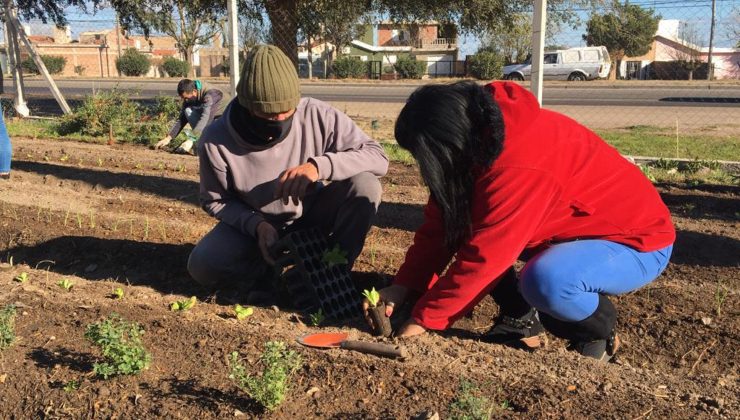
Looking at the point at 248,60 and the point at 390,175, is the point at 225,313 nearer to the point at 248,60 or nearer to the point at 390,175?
the point at 248,60

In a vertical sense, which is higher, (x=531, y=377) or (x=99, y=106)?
(x=99, y=106)

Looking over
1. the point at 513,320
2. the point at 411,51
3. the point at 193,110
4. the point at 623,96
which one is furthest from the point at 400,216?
the point at 411,51

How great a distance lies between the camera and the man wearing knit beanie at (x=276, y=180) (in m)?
3.03

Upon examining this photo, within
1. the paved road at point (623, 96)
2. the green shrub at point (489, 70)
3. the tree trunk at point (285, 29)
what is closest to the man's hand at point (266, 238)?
the tree trunk at point (285, 29)

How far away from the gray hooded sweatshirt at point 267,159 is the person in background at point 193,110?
4.93m

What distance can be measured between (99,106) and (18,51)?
4570 mm

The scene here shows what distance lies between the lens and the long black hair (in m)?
2.02

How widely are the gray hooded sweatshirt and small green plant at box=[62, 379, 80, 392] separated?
102cm

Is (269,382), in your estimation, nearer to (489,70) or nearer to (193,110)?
(193,110)

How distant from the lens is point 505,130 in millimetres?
2102

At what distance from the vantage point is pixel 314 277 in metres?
3.08

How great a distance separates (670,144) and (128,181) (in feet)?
23.6

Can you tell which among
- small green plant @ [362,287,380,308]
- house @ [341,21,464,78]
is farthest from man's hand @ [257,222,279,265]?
house @ [341,21,464,78]

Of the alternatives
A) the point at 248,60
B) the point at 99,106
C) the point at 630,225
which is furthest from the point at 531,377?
the point at 99,106
